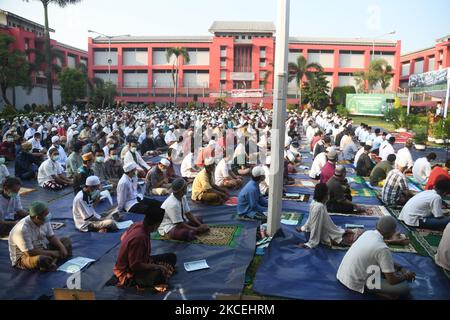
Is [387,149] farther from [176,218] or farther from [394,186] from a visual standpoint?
[176,218]

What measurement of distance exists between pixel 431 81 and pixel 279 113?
19001 millimetres

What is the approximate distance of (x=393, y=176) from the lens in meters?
6.67

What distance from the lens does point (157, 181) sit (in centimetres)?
773

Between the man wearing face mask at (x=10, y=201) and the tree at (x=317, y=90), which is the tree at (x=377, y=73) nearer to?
the tree at (x=317, y=90)

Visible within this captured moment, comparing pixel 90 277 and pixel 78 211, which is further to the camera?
pixel 78 211

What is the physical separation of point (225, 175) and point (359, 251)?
184 inches

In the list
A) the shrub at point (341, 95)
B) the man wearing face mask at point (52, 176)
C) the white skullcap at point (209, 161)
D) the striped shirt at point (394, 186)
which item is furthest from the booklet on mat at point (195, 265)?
the shrub at point (341, 95)

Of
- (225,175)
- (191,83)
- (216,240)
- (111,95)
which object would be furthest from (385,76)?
(216,240)

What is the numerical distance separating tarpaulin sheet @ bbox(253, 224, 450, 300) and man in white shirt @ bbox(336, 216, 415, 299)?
0.12 metres

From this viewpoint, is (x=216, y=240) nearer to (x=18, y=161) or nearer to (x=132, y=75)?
(x=18, y=161)

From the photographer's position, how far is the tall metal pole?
5.00m

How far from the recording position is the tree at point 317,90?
3559 cm

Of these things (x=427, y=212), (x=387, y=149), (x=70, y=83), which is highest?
(x=70, y=83)

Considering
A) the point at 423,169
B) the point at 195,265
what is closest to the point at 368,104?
the point at 423,169
